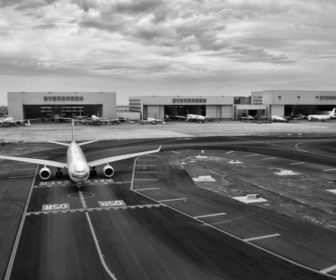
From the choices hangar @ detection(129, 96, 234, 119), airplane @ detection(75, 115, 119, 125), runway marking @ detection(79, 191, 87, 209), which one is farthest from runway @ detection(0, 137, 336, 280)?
hangar @ detection(129, 96, 234, 119)

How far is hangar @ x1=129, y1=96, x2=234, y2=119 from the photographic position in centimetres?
18662

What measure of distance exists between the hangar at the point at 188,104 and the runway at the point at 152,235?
5477 inches

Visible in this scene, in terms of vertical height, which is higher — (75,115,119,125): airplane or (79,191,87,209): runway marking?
(75,115,119,125): airplane

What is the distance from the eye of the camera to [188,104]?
625 feet

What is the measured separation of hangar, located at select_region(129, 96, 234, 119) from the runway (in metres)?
139

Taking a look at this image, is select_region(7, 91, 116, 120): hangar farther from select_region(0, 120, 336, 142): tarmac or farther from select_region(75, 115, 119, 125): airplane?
select_region(0, 120, 336, 142): tarmac

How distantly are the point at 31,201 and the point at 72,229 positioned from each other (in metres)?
10.6

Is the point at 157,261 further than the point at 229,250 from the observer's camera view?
No

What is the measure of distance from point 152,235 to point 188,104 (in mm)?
165404

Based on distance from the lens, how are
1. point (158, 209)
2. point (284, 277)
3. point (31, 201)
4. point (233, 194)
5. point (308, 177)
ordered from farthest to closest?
point (308, 177)
point (233, 194)
point (31, 201)
point (158, 209)
point (284, 277)

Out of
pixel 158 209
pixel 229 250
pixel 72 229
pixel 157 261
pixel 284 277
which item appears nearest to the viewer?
pixel 284 277

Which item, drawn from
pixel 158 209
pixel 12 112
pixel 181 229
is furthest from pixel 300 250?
pixel 12 112

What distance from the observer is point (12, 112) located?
164 m

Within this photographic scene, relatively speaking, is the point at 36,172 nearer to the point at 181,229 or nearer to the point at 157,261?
the point at 181,229
